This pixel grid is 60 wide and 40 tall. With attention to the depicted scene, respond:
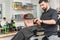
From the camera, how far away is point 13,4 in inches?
180

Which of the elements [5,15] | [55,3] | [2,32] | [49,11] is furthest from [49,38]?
[55,3]

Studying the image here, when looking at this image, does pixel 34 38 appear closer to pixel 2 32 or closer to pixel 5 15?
pixel 2 32

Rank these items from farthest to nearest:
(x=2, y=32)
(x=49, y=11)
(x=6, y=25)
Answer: (x=6, y=25) < (x=2, y=32) < (x=49, y=11)

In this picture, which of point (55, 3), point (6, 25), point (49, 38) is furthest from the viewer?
point (55, 3)

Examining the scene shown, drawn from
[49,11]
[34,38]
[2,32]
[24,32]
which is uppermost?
[49,11]

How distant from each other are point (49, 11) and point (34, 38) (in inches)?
33.4

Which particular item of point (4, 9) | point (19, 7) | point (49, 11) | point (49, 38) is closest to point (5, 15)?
point (4, 9)

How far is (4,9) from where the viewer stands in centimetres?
446

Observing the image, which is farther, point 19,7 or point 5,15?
point 19,7

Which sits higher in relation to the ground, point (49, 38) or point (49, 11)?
point (49, 11)

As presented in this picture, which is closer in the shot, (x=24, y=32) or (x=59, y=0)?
(x=24, y=32)

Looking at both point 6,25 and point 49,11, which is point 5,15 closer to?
point 6,25

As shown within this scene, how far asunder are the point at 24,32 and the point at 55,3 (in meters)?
4.22

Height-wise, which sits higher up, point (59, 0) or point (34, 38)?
point (59, 0)
